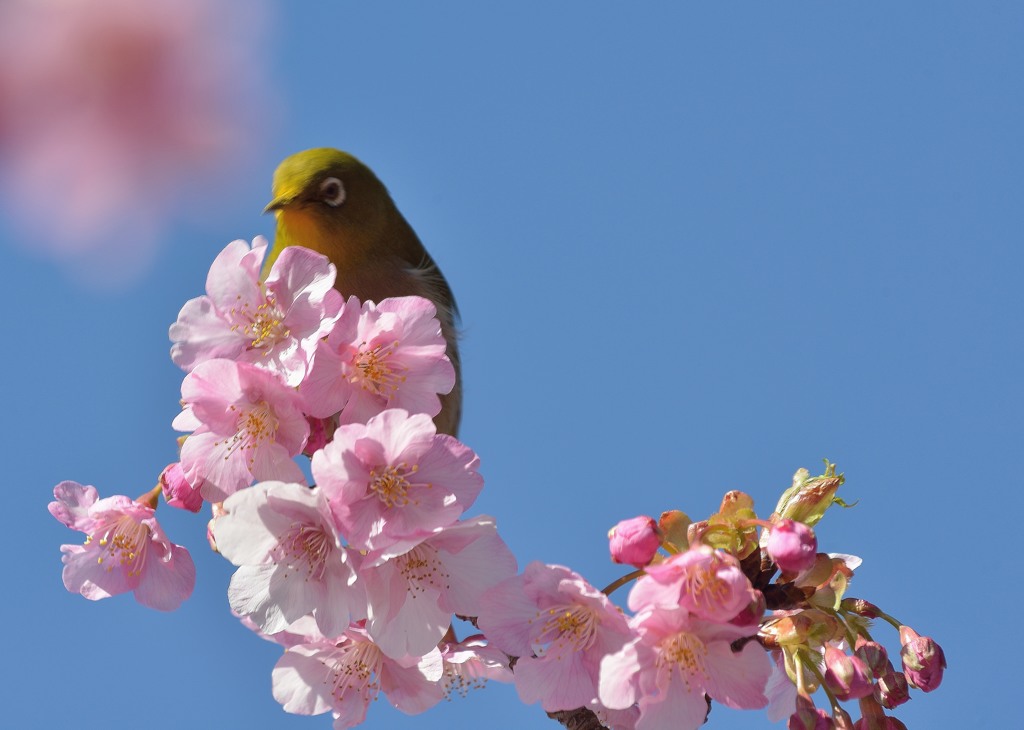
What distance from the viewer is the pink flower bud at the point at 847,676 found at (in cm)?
278

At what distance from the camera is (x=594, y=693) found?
2664mm

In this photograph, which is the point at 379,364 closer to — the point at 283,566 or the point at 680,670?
the point at 283,566

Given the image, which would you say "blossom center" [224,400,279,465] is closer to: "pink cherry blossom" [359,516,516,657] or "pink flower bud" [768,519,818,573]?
"pink cherry blossom" [359,516,516,657]

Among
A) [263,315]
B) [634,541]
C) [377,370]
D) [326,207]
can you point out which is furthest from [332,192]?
[634,541]

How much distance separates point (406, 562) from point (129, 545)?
0.78m

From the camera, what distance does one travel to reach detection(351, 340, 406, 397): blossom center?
284 cm

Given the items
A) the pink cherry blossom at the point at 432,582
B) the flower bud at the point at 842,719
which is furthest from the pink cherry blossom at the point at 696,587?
the flower bud at the point at 842,719

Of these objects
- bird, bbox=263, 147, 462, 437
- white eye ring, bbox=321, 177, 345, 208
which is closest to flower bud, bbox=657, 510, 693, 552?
bird, bbox=263, 147, 462, 437

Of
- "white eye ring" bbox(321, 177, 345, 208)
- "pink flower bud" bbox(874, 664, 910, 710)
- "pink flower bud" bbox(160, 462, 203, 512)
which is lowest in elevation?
"pink flower bud" bbox(874, 664, 910, 710)

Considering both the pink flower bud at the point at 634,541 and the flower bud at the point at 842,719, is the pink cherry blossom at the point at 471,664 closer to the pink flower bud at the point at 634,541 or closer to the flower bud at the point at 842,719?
the pink flower bud at the point at 634,541

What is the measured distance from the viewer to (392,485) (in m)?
2.59

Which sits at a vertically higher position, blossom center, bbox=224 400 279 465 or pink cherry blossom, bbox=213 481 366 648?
blossom center, bbox=224 400 279 465

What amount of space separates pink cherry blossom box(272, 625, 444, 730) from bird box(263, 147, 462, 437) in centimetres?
291

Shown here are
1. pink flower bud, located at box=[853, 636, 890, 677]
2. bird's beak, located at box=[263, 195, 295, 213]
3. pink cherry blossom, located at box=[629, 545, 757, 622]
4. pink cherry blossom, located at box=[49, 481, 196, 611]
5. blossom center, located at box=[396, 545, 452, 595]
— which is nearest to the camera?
pink cherry blossom, located at box=[629, 545, 757, 622]
